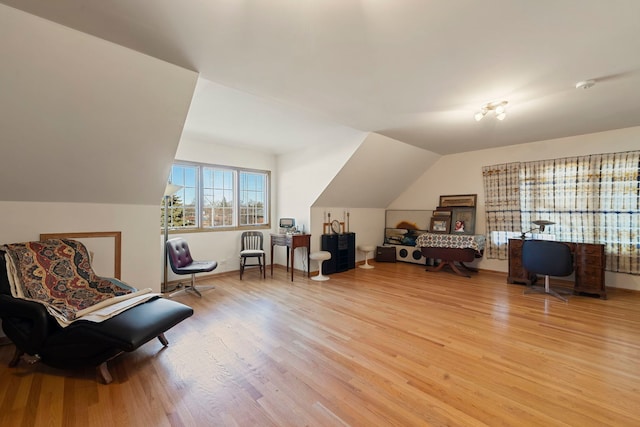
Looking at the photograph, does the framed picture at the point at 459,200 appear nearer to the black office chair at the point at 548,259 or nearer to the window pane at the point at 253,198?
the black office chair at the point at 548,259

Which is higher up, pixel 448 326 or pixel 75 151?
pixel 75 151

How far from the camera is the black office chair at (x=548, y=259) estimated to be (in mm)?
3434

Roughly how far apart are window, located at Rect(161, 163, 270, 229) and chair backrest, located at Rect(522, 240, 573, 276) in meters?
4.60

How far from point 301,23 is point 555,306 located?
429 centimetres

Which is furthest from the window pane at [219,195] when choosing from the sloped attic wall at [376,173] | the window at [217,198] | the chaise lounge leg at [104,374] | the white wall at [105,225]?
the chaise lounge leg at [104,374]

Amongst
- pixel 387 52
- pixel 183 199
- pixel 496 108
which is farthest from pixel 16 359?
pixel 496 108

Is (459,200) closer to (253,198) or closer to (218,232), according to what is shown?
(253,198)

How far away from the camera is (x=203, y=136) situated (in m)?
4.32

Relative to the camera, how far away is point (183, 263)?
3924mm

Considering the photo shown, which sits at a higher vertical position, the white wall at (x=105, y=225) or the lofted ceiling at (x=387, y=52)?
the lofted ceiling at (x=387, y=52)

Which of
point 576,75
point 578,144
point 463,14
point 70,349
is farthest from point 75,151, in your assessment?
point 578,144

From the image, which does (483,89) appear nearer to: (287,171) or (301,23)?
(301,23)

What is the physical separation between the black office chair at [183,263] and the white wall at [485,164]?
15.4 feet

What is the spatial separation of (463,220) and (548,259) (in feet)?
6.07
